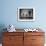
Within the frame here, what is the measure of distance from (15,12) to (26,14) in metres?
0.34

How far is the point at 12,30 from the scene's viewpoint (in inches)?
139

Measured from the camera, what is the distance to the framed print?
12.8 feet

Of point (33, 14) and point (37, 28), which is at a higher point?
point (33, 14)

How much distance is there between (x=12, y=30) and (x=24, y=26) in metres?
0.57

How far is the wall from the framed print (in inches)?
3.8

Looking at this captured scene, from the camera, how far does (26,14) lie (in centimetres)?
392

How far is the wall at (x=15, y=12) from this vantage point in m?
3.92

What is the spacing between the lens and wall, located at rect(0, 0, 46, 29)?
3920 mm

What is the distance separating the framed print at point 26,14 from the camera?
391cm

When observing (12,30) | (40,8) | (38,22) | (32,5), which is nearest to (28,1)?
(32,5)

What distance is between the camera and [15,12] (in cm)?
393

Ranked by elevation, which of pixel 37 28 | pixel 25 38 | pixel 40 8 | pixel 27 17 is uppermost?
pixel 40 8

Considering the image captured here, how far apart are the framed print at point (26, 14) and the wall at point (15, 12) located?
10cm

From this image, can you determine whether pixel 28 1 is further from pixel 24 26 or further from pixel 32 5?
pixel 24 26
